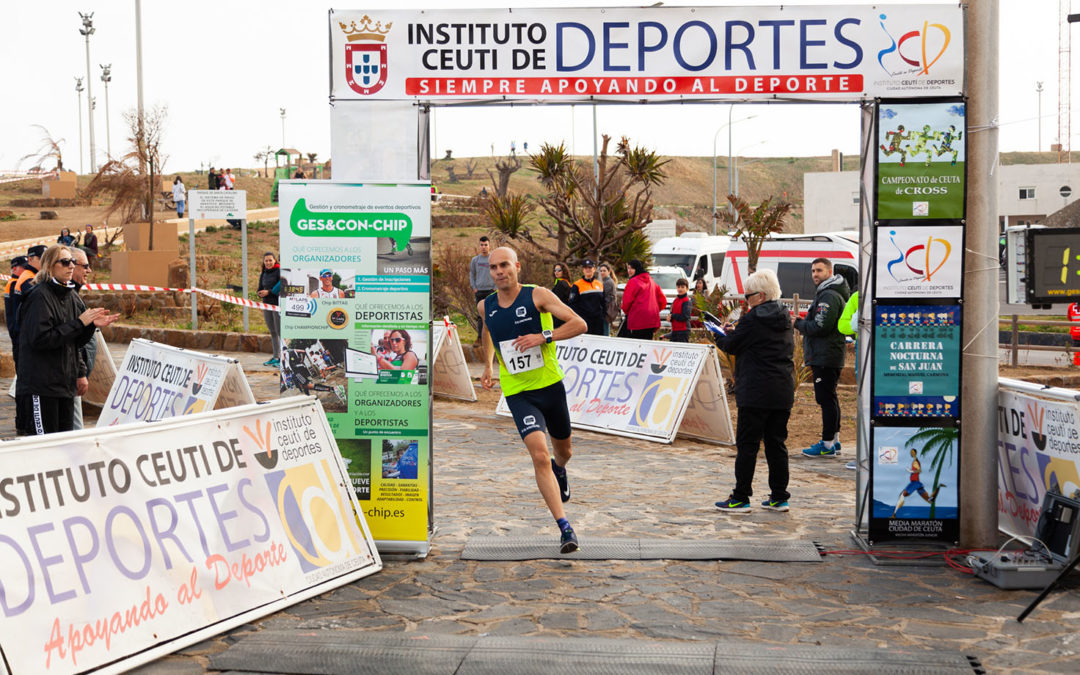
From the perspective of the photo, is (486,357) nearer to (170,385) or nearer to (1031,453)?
(170,385)

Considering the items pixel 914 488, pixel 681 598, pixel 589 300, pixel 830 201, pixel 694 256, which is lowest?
pixel 681 598

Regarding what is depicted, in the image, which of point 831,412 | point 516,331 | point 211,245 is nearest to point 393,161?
point 516,331

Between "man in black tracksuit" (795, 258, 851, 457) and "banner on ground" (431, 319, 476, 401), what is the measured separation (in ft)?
18.9

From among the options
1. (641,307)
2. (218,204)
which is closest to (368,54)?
(641,307)

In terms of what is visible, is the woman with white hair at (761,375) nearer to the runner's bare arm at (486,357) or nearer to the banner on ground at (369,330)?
the runner's bare arm at (486,357)

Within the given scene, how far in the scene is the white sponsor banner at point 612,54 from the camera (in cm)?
712

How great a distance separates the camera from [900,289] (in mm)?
7207

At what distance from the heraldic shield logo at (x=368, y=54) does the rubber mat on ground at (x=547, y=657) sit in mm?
3616

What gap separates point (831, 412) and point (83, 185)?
74.6m

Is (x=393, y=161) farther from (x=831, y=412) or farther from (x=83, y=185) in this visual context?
(x=83, y=185)

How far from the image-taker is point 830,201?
77.0 meters

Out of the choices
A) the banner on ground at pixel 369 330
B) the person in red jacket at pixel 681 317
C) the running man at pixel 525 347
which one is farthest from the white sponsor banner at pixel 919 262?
the person in red jacket at pixel 681 317

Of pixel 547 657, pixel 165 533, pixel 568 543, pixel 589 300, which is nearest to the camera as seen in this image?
pixel 547 657

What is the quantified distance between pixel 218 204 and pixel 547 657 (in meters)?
21.1
